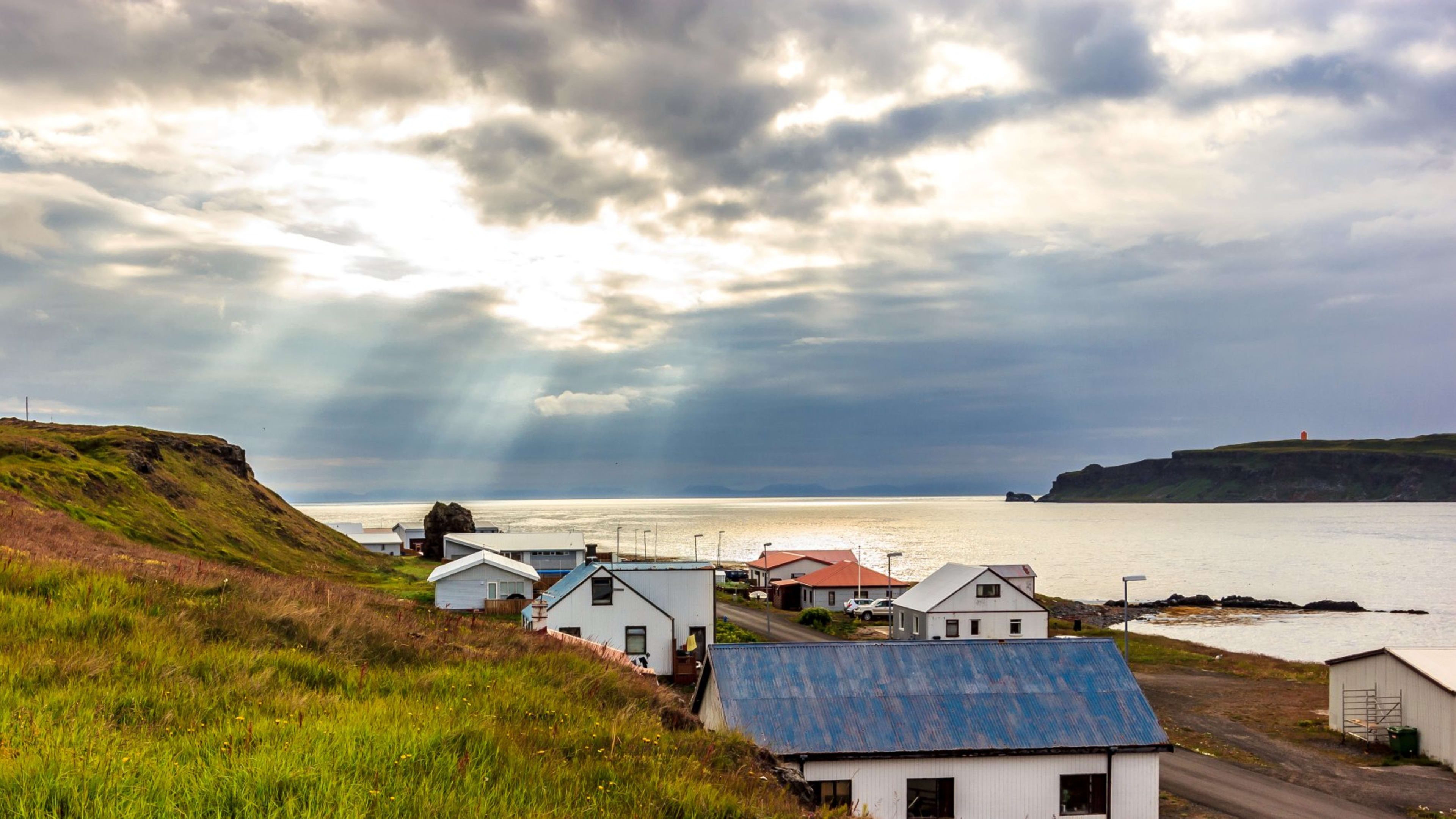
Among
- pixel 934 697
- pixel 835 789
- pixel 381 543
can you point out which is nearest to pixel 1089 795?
pixel 934 697

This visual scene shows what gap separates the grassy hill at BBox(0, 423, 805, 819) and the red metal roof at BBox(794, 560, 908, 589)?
2758 inches

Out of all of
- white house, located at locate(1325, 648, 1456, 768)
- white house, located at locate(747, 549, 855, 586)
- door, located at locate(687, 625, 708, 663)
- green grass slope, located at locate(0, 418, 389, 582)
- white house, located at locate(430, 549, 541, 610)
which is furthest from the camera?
white house, located at locate(747, 549, 855, 586)

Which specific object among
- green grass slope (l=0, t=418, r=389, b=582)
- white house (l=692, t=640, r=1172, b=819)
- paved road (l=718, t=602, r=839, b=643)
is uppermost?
green grass slope (l=0, t=418, r=389, b=582)

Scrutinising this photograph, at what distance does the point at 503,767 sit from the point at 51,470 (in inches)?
2571

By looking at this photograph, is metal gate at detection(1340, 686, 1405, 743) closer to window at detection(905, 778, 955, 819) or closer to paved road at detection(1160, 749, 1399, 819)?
paved road at detection(1160, 749, 1399, 819)

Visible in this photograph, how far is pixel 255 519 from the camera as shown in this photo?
3292 inches

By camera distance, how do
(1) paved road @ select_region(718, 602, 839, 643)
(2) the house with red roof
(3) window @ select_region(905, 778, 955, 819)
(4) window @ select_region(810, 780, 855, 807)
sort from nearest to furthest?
(4) window @ select_region(810, 780, 855, 807) < (3) window @ select_region(905, 778, 955, 819) < (1) paved road @ select_region(718, 602, 839, 643) < (2) the house with red roof

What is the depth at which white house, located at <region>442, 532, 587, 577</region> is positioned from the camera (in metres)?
102

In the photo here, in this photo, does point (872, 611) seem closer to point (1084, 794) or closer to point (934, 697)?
point (1084, 794)

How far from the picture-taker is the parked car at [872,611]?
257 ft

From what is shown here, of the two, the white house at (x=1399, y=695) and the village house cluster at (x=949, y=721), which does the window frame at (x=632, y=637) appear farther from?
the white house at (x=1399, y=695)

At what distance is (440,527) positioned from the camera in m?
128

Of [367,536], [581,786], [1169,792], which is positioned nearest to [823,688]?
[1169,792]

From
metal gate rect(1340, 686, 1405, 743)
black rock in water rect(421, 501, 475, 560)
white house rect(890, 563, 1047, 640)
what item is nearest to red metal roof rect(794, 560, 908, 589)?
white house rect(890, 563, 1047, 640)
